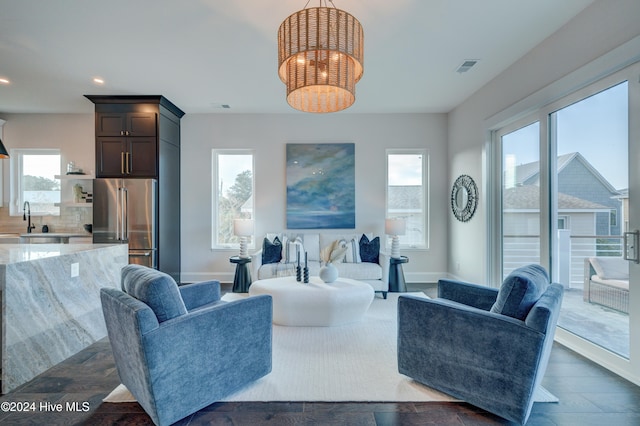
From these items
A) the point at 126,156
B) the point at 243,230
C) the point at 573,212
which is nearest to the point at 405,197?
the point at 573,212

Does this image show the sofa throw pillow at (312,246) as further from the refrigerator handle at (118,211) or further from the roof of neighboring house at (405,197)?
the refrigerator handle at (118,211)

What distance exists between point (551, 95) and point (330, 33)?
7.64 ft

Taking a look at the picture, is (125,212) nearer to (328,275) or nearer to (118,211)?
(118,211)

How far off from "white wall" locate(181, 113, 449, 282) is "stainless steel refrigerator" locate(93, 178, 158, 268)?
0.83 meters

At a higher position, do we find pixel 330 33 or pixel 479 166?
pixel 330 33

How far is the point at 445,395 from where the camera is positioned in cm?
199

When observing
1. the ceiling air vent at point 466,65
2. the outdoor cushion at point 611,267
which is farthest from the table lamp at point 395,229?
the outdoor cushion at point 611,267

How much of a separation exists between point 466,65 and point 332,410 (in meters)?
3.69

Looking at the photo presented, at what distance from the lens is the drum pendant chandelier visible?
74.0 inches

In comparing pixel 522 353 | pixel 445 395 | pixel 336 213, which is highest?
pixel 336 213

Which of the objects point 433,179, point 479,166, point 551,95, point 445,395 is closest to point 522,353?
point 445,395

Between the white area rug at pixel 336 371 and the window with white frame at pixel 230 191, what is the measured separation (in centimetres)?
255

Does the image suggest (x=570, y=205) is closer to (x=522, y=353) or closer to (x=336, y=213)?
(x=522, y=353)

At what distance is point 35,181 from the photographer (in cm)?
512
